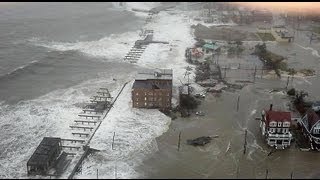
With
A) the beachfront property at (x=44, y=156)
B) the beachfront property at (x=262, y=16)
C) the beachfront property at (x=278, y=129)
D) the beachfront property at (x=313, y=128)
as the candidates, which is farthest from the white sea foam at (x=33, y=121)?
the beachfront property at (x=262, y=16)

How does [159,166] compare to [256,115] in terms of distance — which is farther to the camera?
[256,115]

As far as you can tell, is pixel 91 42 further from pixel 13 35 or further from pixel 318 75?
pixel 318 75

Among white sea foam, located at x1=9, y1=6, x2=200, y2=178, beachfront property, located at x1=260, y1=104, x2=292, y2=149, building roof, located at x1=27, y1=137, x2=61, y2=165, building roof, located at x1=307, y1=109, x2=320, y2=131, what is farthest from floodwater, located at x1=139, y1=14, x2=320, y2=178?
building roof, located at x1=27, y1=137, x2=61, y2=165

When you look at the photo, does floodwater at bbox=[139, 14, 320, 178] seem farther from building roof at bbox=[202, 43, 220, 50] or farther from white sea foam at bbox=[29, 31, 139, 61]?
white sea foam at bbox=[29, 31, 139, 61]

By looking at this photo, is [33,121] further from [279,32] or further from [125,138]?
[279,32]

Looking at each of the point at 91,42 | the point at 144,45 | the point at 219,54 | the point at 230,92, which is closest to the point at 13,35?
the point at 91,42

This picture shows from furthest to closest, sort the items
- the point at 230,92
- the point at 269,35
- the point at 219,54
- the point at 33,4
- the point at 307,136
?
the point at 33,4 < the point at 269,35 < the point at 219,54 < the point at 230,92 < the point at 307,136

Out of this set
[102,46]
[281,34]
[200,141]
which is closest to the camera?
[200,141]

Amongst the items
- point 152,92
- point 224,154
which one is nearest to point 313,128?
point 224,154
